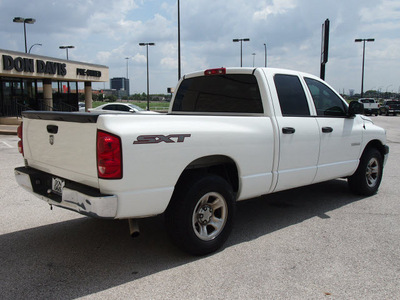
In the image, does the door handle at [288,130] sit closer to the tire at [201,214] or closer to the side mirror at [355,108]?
the tire at [201,214]

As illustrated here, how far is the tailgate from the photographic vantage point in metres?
3.13

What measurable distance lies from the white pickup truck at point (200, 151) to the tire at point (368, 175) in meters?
0.23

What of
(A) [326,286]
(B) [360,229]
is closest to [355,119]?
(B) [360,229]

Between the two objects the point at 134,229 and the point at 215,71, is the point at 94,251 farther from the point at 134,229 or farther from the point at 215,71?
the point at 215,71

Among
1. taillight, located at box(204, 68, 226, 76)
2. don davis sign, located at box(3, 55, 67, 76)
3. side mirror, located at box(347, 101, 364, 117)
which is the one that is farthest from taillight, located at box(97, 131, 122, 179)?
don davis sign, located at box(3, 55, 67, 76)

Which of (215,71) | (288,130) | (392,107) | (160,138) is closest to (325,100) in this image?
(288,130)

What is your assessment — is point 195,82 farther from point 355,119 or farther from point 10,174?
point 10,174

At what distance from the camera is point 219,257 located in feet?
12.3

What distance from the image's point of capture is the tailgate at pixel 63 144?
313 cm

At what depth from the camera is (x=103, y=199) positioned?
2994mm

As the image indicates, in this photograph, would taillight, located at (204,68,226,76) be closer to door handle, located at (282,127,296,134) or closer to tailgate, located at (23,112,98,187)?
door handle, located at (282,127,296,134)

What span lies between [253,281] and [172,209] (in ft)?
3.19

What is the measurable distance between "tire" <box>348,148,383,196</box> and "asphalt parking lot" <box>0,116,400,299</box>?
502 millimetres

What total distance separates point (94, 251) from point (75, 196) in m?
0.97
